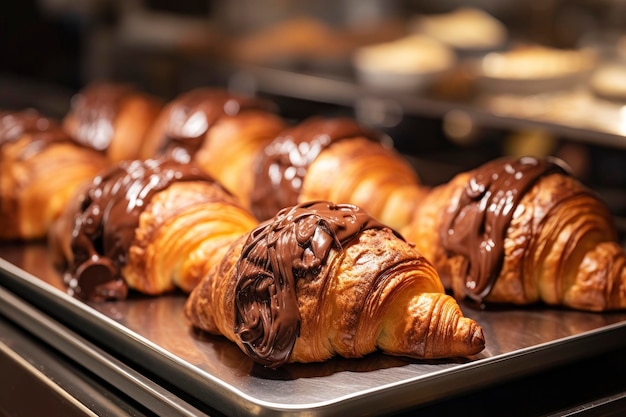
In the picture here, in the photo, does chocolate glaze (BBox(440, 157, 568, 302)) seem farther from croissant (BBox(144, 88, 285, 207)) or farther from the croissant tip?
croissant (BBox(144, 88, 285, 207))

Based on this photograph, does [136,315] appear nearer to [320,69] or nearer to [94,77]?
[320,69]

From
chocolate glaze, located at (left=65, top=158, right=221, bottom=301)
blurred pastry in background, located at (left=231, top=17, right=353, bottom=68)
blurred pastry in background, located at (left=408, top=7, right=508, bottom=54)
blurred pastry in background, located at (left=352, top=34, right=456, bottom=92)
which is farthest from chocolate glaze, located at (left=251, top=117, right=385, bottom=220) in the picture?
blurred pastry in background, located at (left=231, top=17, right=353, bottom=68)

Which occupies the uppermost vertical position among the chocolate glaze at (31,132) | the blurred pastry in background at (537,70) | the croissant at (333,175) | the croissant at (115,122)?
the blurred pastry in background at (537,70)

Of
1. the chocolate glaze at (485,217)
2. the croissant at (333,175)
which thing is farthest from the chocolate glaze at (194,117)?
the chocolate glaze at (485,217)

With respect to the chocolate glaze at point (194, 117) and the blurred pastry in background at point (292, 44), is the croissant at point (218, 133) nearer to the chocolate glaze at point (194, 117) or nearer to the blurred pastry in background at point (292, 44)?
the chocolate glaze at point (194, 117)

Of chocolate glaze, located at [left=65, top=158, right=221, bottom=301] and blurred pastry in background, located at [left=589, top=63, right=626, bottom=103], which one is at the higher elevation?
blurred pastry in background, located at [left=589, top=63, right=626, bottom=103]

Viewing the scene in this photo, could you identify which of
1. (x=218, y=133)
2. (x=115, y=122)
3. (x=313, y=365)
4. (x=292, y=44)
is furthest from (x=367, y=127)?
(x=292, y=44)

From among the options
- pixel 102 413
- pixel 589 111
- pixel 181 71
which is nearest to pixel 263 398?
pixel 102 413
